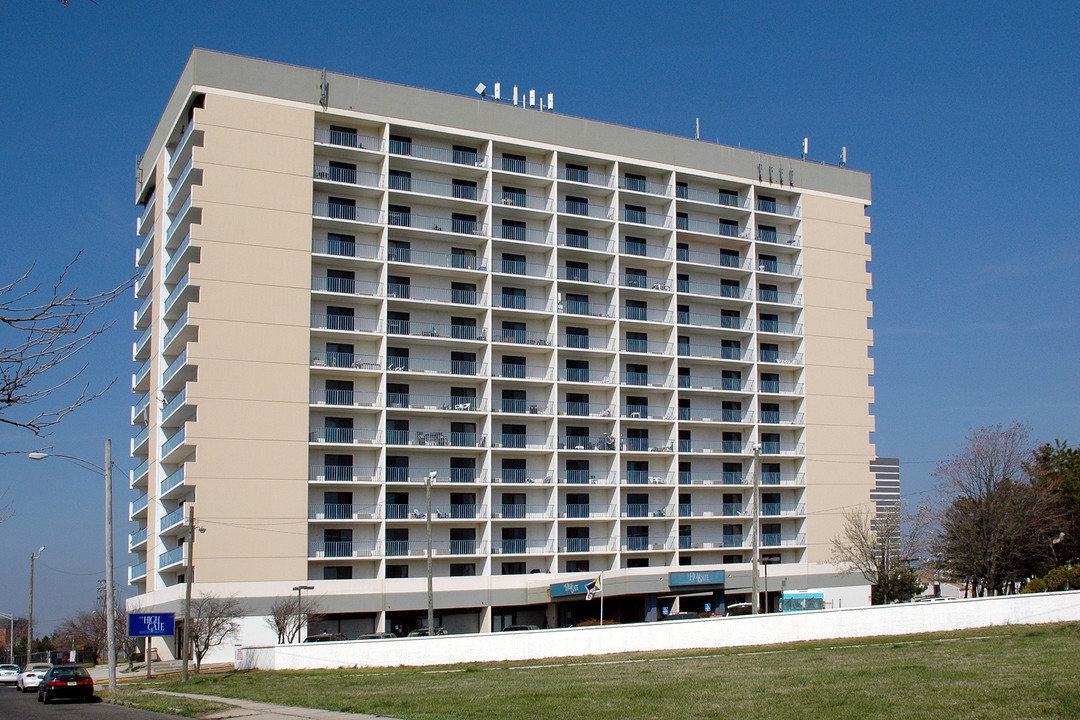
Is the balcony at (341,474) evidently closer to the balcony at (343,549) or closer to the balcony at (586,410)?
the balcony at (343,549)

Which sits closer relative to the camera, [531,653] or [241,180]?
[531,653]

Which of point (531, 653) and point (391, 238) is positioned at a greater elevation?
point (391, 238)

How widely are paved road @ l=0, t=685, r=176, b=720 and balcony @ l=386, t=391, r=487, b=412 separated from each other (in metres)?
33.1

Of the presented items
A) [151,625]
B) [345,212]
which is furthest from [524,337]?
[151,625]

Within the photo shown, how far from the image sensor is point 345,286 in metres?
70.2

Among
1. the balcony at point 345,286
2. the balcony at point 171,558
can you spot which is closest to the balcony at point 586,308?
the balcony at point 345,286

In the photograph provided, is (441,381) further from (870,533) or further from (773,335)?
(870,533)

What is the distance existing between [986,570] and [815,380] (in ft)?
63.5

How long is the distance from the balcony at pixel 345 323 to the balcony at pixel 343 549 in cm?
1362

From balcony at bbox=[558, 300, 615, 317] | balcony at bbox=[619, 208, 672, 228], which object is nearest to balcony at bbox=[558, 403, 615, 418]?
balcony at bbox=[558, 300, 615, 317]

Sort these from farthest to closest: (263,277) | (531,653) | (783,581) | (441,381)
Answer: (783,581) < (441,381) < (263,277) < (531,653)

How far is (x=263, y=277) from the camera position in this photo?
66.2 m

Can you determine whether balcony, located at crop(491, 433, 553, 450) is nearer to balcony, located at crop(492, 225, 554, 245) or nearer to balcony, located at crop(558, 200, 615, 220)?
balcony, located at crop(492, 225, 554, 245)

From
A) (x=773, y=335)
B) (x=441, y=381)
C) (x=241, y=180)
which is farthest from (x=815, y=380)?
(x=241, y=180)
